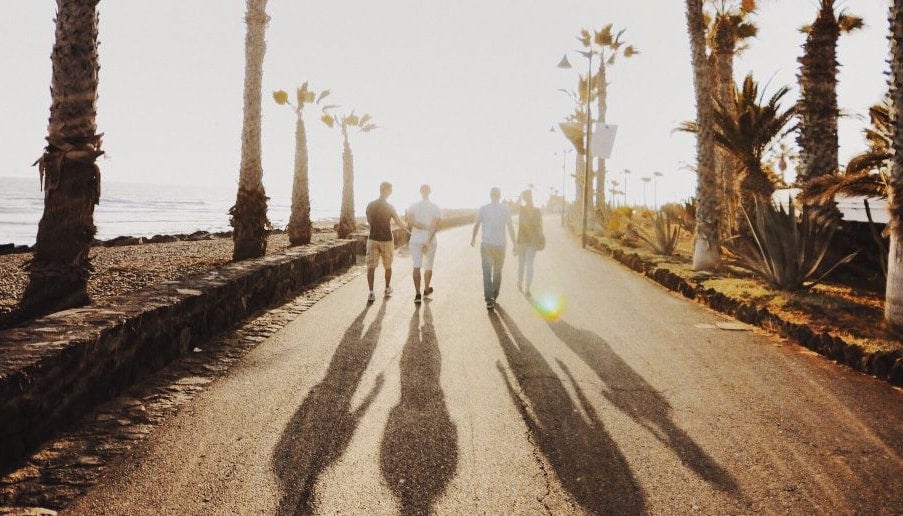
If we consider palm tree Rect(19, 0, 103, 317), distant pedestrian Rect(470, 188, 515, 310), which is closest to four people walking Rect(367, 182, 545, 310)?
distant pedestrian Rect(470, 188, 515, 310)

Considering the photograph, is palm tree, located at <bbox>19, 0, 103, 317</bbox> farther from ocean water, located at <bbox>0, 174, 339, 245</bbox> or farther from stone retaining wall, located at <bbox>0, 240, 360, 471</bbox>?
ocean water, located at <bbox>0, 174, 339, 245</bbox>

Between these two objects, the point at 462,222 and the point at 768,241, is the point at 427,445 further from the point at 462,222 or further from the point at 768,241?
the point at 462,222

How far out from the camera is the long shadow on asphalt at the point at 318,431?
3184 millimetres

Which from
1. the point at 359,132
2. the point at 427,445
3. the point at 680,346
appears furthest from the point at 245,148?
the point at 359,132

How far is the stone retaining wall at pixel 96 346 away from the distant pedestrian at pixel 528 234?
15.5 feet

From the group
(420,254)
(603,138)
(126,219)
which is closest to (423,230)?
(420,254)

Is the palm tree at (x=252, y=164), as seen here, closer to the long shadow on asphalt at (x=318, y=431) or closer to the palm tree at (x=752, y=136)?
the long shadow on asphalt at (x=318, y=431)

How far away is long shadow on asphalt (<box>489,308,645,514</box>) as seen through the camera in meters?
3.13

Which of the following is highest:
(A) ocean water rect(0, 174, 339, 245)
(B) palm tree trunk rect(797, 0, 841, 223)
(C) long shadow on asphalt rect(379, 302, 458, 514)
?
(B) palm tree trunk rect(797, 0, 841, 223)

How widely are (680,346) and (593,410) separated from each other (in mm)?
2663

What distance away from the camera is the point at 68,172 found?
618 centimetres

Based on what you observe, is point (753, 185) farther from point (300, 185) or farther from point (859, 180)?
point (300, 185)

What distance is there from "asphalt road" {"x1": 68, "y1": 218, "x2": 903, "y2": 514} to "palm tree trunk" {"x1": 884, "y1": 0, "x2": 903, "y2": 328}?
3.87 ft

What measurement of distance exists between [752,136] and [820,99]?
2.64 meters
